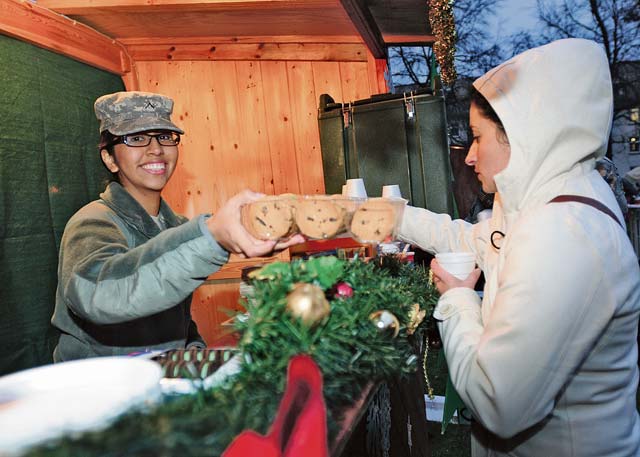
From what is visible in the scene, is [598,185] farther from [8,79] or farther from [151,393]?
[8,79]

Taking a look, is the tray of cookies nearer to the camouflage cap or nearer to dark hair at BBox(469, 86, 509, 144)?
dark hair at BBox(469, 86, 509, 144)

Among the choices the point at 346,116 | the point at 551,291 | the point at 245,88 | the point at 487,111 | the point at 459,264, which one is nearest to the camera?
the point at 551,291

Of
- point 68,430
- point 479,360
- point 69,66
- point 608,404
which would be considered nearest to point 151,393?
point 68,430

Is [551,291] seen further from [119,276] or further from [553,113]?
[119,276]

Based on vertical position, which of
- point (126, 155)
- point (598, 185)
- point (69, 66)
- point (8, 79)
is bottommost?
point (598, 185)

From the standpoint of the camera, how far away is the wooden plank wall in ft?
15.3

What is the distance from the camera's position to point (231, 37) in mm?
4469

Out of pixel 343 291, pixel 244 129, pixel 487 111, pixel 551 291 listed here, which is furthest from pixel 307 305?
pixel 244 129

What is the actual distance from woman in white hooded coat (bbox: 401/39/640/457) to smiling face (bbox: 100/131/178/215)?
4.69 feet

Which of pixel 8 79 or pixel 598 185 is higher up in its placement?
Result: pixel 8 79

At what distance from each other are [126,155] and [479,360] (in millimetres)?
1765

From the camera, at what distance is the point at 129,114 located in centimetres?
220

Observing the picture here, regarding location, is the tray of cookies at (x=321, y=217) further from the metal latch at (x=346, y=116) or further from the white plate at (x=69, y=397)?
the metal latch at (x=346, y=116)

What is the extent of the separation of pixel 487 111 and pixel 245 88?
3.48 m
